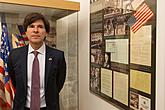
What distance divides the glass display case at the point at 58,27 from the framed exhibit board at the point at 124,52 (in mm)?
261

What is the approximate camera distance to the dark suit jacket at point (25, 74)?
67.4 inches

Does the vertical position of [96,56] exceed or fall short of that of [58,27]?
it falls short

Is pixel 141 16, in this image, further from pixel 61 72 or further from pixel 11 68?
pixel 11 68

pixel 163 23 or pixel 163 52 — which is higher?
pixel 163 23

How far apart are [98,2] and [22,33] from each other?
79 cm

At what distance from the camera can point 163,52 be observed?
1.17 m

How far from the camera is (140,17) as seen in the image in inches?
53.0

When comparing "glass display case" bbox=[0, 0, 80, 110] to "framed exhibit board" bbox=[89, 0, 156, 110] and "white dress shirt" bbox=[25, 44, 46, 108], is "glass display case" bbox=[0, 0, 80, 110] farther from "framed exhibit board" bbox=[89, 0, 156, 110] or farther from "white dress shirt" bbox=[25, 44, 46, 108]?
"white dress shirt" bbox=[25, 44, 46, 108]

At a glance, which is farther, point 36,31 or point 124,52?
point 36,31

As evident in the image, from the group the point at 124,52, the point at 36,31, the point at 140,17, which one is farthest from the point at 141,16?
the point at 36,31

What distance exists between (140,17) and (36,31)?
0.80 m

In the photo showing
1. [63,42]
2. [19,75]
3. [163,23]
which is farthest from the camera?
[63,42]

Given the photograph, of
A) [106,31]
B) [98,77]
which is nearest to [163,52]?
[106,31]

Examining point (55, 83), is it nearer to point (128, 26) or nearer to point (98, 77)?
point (98, 77)
